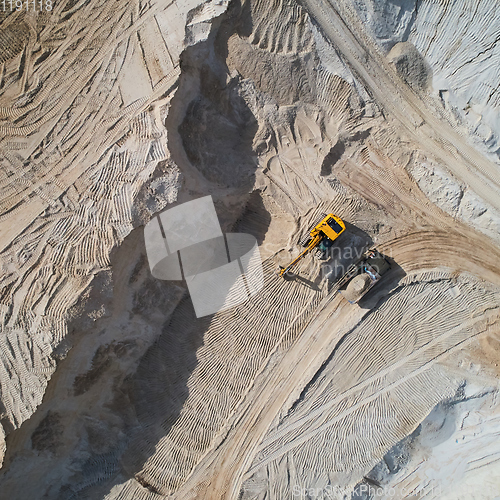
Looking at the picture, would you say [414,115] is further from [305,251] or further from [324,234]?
[305,251]

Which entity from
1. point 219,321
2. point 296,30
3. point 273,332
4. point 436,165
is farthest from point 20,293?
point 436,165

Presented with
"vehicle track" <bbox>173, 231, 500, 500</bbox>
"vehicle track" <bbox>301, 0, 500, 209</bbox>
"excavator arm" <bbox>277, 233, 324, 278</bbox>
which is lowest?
"vehicle track" <bbox>173, 231, 500, 500</bbox>

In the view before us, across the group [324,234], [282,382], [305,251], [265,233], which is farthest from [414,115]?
[282,382]

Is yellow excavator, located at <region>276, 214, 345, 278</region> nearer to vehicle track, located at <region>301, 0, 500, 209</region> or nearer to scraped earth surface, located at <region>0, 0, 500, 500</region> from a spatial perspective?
scraped earth surface, located at <region>0, 0, 500, 500</region>

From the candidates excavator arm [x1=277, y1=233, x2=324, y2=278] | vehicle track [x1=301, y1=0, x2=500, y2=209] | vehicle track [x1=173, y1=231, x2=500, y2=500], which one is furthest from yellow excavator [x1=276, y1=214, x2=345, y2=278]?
vehicle track [x1=301, y1=0, x2=500, y2=209]

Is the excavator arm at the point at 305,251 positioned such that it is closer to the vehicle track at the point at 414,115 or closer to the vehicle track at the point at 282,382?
the vehicle track at the point at 282,382

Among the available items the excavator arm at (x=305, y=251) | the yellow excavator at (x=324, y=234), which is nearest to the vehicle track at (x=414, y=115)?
the yellow excavator at (x=324, y=234)
